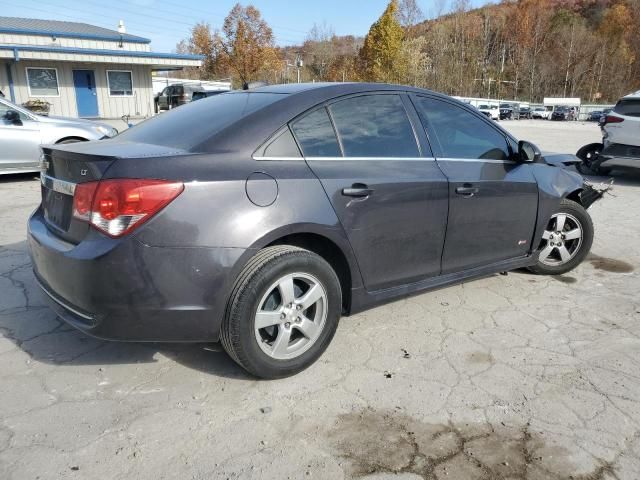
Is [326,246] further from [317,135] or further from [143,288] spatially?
[143,288]

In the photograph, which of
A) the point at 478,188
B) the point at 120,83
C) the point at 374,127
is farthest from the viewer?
the point at 120,83

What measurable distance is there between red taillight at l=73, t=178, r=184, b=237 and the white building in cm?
2290

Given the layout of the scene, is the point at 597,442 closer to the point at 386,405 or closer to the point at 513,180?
the point at 386,405

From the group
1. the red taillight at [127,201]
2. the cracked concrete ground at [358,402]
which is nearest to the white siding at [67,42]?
the cracked concrete ground at [358,402]

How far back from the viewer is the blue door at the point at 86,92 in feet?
77.7

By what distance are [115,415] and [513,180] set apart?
312cm

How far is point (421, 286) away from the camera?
336 centimetres

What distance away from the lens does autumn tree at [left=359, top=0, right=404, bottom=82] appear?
48.7m

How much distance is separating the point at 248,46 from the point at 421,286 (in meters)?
62.5

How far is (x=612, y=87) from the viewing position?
258 ft

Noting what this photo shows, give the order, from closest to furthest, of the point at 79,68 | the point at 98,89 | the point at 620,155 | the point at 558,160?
the point at 558,160
the point at 620,155
the point at 79,68
the point at 98,89

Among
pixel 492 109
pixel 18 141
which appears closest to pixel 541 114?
pixel 492 109

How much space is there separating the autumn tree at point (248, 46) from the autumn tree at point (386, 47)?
14.7m

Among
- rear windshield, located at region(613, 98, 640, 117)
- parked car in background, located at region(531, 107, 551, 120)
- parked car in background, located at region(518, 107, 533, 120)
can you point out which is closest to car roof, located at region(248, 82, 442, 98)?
rear windshield, located at region(613, 98, 640, 117)
